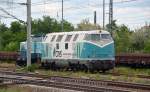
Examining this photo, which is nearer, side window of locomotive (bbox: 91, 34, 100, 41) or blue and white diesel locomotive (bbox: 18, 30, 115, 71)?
blue and white diesel locomotive (bbox: 18, 30, 115, 71)

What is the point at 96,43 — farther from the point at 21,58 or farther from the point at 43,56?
the point at 21,58

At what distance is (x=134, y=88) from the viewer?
19.2 metres

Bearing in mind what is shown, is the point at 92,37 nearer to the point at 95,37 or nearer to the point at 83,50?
the point at 95,37

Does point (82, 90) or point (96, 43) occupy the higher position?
point (96, 43)

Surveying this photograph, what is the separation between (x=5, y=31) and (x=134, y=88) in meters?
57.8

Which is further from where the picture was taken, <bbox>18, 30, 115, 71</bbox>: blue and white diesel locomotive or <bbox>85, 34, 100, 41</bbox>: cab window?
<bbox>85, 34, 100, 41</bbox>: cab window

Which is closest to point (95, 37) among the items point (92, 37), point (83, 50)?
point (92, 37)

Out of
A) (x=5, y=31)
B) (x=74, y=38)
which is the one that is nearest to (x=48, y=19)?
(x=5, y=31)

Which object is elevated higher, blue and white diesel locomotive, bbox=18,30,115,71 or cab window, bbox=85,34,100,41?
cab window, bbox=85,34,100,41

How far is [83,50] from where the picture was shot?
2983 centimetres

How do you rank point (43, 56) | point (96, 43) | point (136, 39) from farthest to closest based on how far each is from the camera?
point (136, 39) → point (43, 56) → point (96, 43)

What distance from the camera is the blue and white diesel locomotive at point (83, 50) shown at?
29797 millimetres

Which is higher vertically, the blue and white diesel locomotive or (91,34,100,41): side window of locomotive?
(91,34,100,41): side window of locomotive

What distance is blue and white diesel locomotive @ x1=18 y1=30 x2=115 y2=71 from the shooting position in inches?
1173
